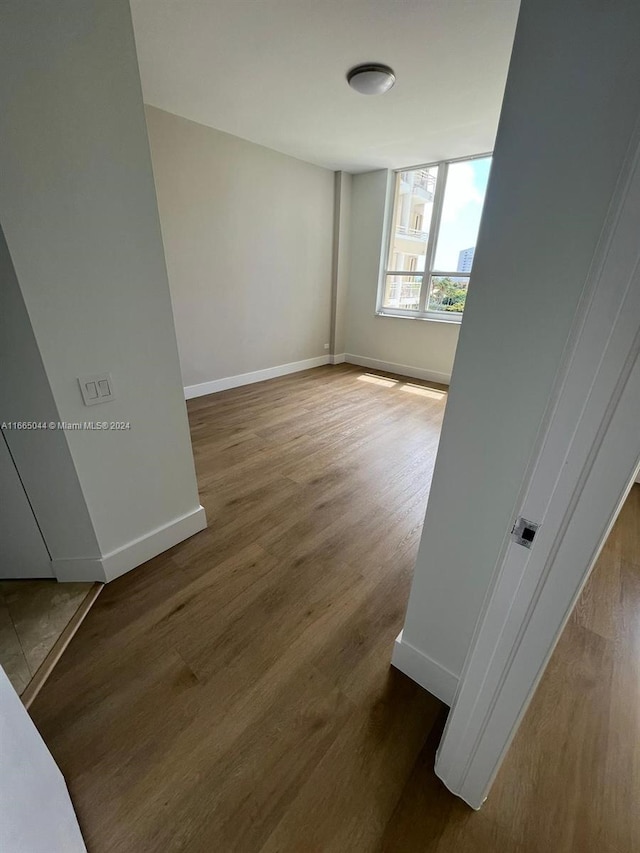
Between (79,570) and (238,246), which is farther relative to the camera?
(238,246)

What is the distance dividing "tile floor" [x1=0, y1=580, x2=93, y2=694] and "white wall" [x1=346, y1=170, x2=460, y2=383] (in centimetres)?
430

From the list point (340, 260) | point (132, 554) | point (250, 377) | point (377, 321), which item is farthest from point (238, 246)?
point (132, 554)

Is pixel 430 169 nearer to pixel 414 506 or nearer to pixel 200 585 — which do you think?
pixel 414 506

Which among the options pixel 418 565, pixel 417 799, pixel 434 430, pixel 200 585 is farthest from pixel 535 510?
pixel 434 430

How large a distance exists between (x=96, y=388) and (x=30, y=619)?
1.01m

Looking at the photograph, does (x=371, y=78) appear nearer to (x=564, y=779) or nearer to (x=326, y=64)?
(x=326, y=64)

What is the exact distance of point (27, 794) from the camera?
663 millimetres

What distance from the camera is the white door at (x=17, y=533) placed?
1390 millimetres

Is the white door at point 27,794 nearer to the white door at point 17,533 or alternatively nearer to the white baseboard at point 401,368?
the white door at point 17,533

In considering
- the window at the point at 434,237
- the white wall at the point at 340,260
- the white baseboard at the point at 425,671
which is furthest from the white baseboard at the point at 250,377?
the white baseboard at the point at 425,671

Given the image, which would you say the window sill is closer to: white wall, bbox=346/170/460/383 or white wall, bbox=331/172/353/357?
white wall, bbox=346/170/460/383

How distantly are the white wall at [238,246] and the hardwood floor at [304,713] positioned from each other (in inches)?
98.5

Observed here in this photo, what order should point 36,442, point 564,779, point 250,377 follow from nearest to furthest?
1. point 564,779
2. point 36,442
3. point 250,377

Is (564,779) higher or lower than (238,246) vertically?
lower
